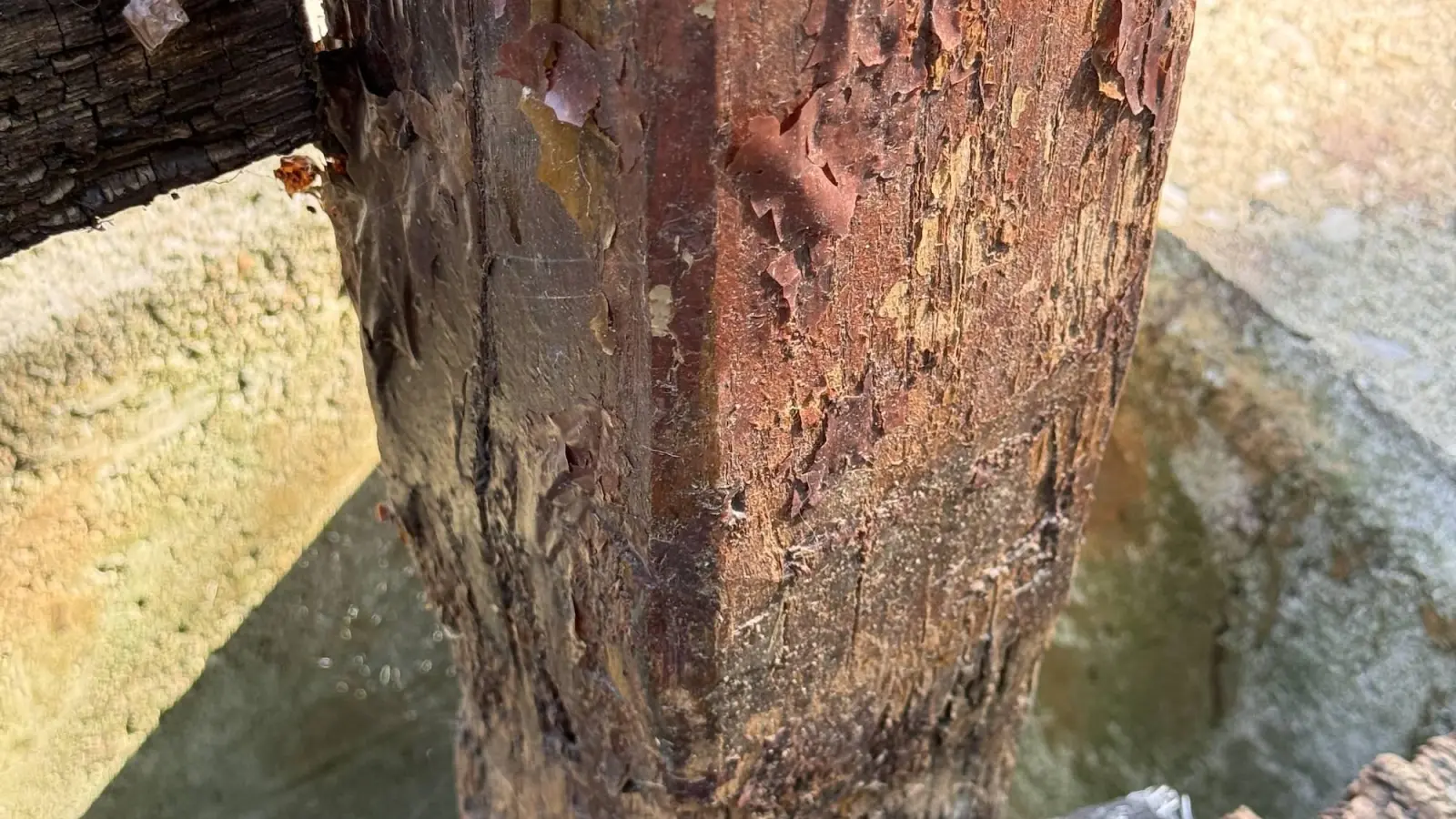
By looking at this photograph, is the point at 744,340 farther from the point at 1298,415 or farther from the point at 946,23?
the point at 1298,415

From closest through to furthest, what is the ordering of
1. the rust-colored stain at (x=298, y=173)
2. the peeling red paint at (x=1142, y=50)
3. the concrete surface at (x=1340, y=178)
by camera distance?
the peeling red paint at (x=1142, y=50) → the rust-colored stain at (x=298, y=173) → the concrete surface at (x=1340, y=178)

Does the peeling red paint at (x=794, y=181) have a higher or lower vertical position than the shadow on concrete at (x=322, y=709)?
higher

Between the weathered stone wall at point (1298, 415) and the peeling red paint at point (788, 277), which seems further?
the weathered stone wall at point (1298, 415)

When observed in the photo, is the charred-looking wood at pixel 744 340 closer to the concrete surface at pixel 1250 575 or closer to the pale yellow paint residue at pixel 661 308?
the pale yellow paint residue at pixel 661 308

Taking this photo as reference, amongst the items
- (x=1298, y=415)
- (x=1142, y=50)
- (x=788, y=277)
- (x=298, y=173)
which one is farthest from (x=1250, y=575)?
(x=298, y=173)

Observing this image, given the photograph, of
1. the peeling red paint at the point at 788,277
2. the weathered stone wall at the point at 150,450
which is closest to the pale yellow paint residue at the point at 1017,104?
the peeling red paint at the point at 788,277
